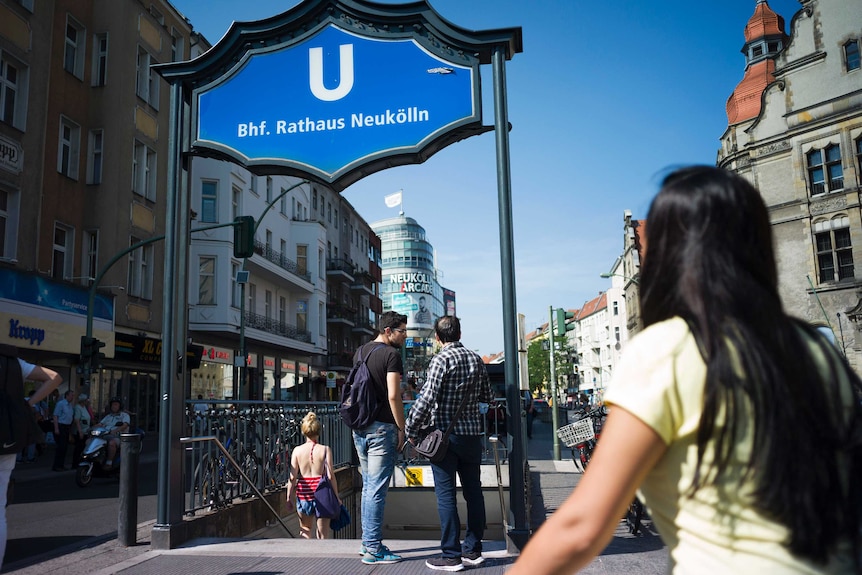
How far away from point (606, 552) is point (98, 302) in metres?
21.2

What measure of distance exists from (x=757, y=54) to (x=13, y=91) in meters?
48.4

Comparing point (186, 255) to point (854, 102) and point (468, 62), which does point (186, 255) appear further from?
point (854, 102)

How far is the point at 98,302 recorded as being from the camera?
76.7ft

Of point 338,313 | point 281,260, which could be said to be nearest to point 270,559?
point 281,260

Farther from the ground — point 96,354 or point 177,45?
point 177,45

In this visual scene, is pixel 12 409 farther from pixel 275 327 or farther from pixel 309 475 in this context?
pixel 275 327

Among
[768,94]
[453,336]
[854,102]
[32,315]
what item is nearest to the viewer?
[453,336]

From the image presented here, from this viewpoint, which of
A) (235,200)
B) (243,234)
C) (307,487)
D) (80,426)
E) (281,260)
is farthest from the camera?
(281,260)

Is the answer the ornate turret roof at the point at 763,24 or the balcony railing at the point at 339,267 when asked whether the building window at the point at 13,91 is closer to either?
the balcony railing at the point at 339,267

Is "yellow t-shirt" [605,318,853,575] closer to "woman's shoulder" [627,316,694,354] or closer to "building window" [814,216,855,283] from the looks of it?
"woman's shoulder" [627,316,694,354]

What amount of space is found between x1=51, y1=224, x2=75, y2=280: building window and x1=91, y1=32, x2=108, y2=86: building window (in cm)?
558

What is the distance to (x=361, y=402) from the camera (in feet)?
19.8

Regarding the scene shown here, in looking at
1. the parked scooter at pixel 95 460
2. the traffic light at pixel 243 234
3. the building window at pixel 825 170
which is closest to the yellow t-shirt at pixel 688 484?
the parked scooter at pixel 95 460

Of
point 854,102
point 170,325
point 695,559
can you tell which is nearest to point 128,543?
point 170,325
